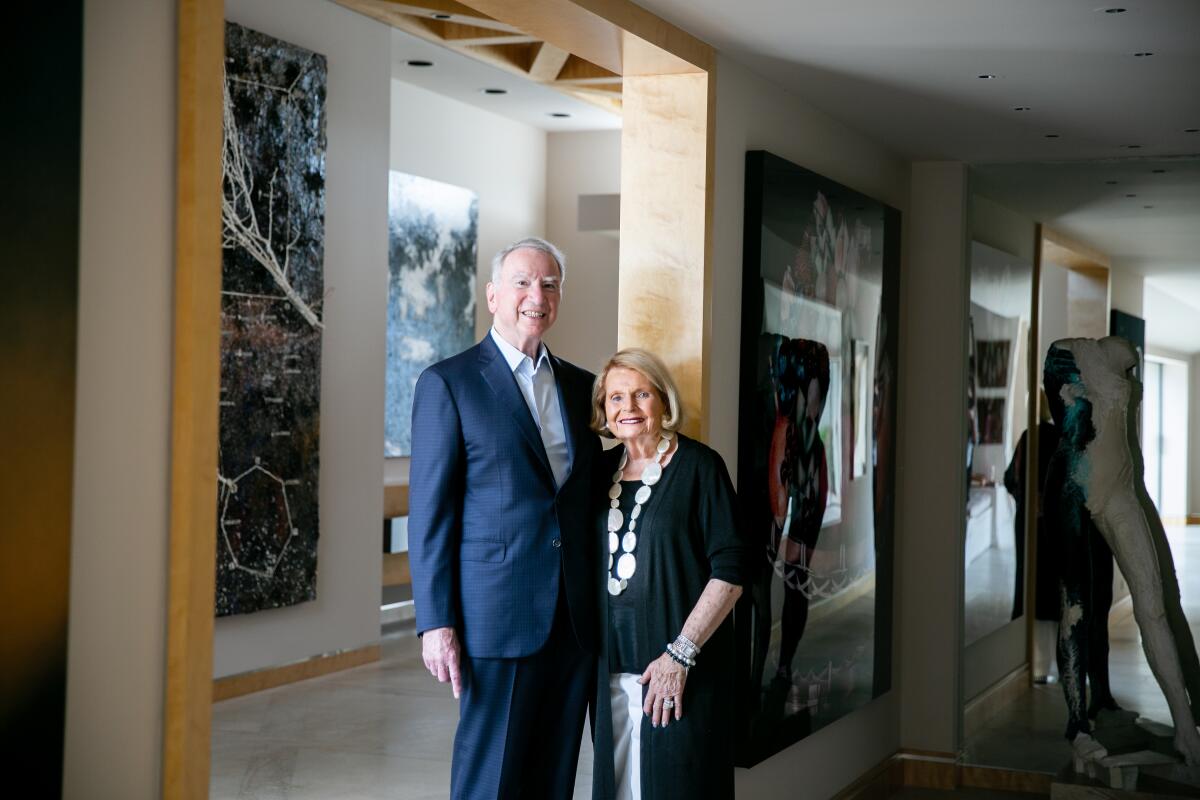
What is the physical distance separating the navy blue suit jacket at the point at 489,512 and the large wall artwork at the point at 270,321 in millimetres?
3589

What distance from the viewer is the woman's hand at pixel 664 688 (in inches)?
134

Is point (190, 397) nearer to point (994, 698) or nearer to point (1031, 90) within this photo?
point (1031, 90)

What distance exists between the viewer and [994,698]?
614 centimetres

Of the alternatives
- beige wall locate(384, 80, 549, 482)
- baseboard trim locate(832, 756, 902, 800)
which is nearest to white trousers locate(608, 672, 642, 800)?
baseboard trim locate(832, 756, 902, 800)

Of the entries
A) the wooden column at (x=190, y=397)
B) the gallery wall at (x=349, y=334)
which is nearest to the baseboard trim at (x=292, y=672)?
the gallery wall at (x=349, y=334)

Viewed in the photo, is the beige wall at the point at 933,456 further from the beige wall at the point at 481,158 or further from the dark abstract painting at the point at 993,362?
the beige wall at the point at 481,158

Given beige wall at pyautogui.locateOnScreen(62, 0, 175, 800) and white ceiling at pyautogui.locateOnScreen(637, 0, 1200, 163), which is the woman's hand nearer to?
beige wall at pyautogui.locateOnScreen(62, 0, 175, 800)

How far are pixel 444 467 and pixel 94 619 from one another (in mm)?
1186

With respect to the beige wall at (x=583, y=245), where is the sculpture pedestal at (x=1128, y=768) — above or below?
below

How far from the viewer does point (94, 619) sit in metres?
2.27

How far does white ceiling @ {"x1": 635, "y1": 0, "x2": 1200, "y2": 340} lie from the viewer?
3.79 m

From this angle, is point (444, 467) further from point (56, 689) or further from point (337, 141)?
point (337, 141)

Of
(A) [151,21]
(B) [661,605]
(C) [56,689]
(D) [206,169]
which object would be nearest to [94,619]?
(C) [56,689]

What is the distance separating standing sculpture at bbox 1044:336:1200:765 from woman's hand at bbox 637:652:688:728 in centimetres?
294
